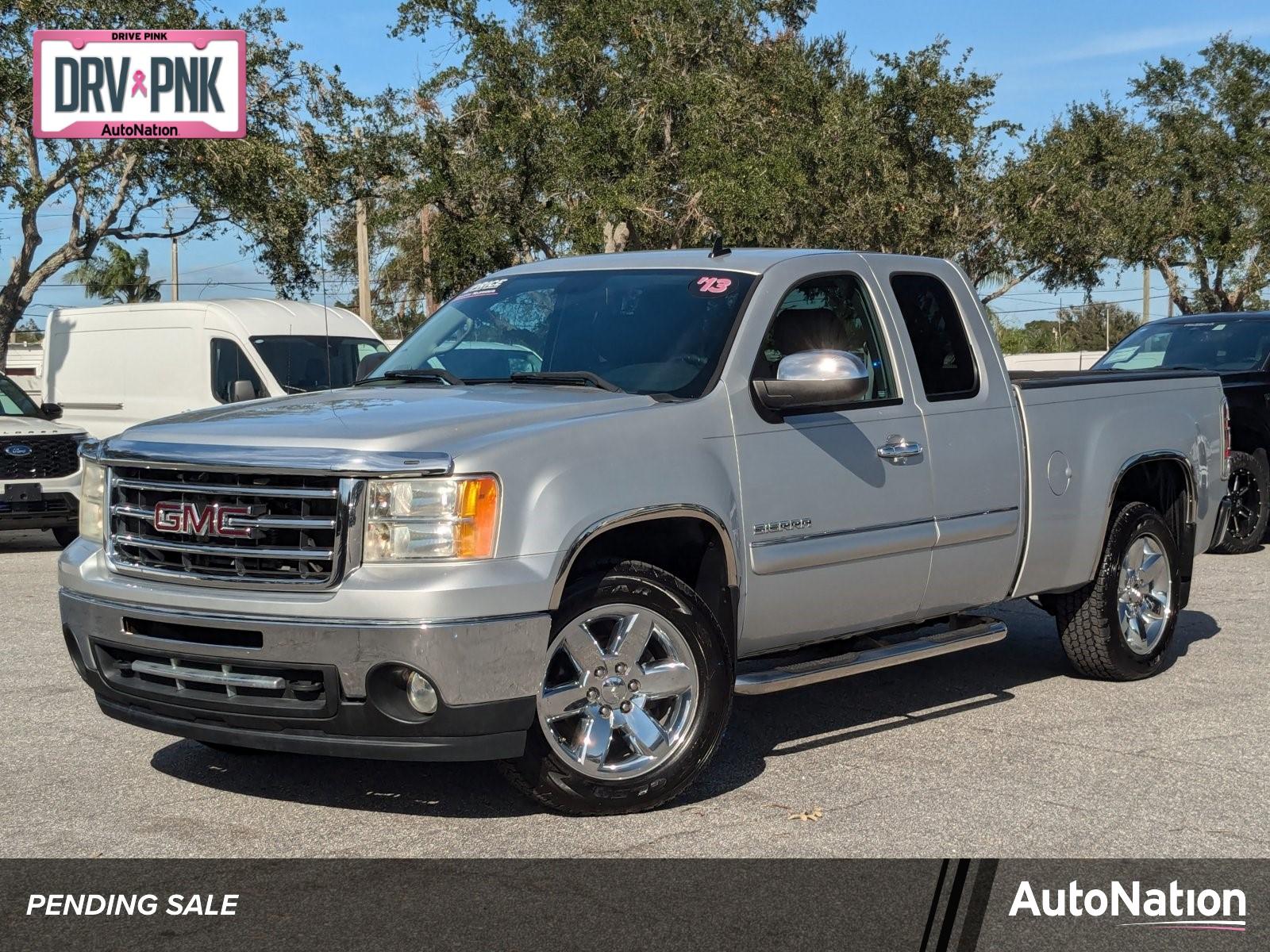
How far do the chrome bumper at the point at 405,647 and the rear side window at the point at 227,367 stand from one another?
439 inches

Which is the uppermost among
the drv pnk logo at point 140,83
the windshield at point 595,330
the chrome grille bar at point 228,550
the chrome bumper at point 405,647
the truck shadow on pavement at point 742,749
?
the drv pnk logo at point 140,83

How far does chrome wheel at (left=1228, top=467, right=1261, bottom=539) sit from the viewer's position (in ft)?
42.0

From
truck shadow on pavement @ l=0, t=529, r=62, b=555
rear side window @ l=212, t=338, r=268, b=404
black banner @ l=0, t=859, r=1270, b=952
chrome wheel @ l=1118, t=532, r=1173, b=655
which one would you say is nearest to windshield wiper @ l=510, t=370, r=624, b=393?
black banner @ l=0, t=859, r=1270, b=952

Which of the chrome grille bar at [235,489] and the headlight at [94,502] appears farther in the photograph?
the headlight at [94,502]

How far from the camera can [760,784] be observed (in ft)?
18.9

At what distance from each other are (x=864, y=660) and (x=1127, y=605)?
2.20 m

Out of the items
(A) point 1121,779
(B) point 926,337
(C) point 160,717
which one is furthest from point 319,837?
(B) point 926,337

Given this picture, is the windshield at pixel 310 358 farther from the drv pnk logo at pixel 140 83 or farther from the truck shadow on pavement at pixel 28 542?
the drv pnk logo at pixel 140 83

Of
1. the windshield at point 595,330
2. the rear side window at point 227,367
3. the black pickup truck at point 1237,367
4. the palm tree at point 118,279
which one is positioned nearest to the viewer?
the windshield at point 595,330

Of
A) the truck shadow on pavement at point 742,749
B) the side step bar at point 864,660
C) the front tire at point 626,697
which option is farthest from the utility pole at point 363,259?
the front tire at point 626,697

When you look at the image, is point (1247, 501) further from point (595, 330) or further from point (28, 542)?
point (28, 542)

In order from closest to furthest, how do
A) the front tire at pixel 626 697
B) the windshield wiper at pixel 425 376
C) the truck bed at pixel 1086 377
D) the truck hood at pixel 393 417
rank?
the truck hood at pixel 393 417 < the front tire at pixel 626 697 < the windshield wiper at pixel 425 376 < the truck bed at pixel 1086 377

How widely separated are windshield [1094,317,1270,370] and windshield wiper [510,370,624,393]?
27.4 ft

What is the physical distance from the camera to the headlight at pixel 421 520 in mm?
4859
